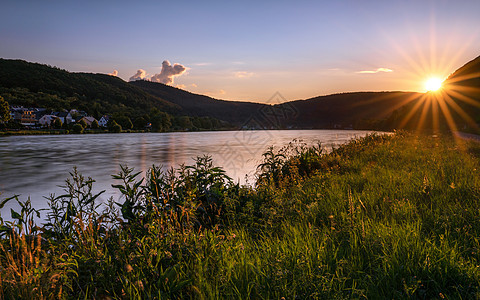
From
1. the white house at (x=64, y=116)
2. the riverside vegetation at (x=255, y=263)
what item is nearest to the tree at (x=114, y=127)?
the white house at (x=64, y=116)

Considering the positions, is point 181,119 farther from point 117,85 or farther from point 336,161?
point 336,161

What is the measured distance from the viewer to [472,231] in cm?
332

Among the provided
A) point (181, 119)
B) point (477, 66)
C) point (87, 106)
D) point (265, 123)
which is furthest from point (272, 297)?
point (87, 106)

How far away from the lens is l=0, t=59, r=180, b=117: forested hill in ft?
472

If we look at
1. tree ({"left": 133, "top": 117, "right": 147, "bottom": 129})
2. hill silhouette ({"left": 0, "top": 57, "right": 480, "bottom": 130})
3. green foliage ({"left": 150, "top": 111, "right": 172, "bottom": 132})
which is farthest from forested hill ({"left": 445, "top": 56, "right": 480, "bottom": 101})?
tree ({"left": 133, "top": 117, "right": 147, "bottom": 129})

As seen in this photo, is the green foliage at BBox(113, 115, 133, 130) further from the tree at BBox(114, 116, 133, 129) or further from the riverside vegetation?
the riverside vegetation

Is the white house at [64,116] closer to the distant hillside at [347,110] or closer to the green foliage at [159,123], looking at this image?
the green foliage at [159,123]

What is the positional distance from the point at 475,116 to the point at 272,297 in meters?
60.3

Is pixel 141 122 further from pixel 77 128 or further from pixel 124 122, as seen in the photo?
pixel 77 128

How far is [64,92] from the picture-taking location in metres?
166

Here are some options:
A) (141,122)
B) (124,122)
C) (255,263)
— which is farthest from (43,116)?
(255,263)

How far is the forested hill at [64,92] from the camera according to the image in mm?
144000

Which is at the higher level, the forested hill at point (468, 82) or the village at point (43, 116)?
the forested hill at point (468, 82)

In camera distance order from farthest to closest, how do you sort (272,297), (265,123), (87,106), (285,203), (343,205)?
(87,106) < (265,123) < (285,203) < (343,205) < (272,297)
